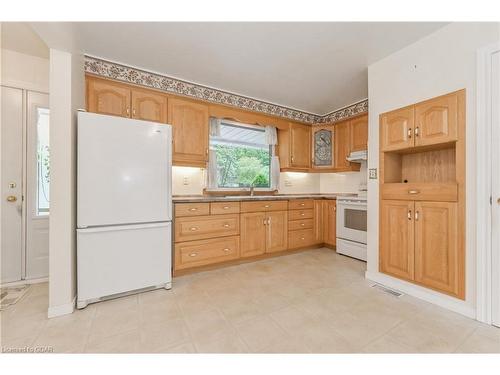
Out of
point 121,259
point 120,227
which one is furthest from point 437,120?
point 121,259

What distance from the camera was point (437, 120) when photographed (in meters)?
1.92

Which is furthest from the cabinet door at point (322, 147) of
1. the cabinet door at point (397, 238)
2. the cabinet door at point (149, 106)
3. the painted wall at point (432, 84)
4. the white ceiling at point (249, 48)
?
the cabinet door at point (149, 106)

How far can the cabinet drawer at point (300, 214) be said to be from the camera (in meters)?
3.40

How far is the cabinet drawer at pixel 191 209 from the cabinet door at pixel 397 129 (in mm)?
2080

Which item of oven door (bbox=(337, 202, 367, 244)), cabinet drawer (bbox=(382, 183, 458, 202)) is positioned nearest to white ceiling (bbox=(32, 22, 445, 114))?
cabinet drawer (bbox=(382, 183, 458, 202))

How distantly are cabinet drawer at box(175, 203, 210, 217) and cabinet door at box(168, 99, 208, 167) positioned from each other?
689 mm

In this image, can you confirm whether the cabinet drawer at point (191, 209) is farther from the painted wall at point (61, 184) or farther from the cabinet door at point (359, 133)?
the cabinet door at point (359, 133)

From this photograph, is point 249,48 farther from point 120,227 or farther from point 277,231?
point 277,231

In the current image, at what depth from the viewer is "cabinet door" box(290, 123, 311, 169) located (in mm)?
3939

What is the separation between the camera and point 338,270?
273 cm

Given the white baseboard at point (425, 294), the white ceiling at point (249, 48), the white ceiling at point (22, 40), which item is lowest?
the white baseboard at point (425, 294)

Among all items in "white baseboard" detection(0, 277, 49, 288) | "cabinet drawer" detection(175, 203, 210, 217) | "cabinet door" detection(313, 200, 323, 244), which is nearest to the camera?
"white baseboard" detection(0, 277, 49, 288)

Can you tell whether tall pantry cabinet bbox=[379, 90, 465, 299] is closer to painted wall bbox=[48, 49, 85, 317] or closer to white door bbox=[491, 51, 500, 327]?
white door bbox=[491, 51, 500, 327]
